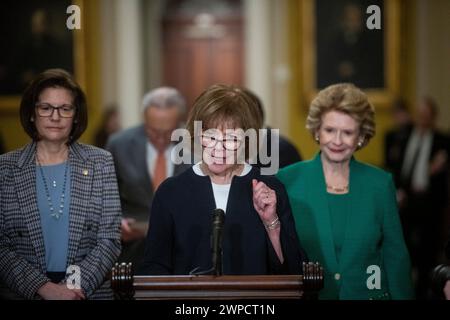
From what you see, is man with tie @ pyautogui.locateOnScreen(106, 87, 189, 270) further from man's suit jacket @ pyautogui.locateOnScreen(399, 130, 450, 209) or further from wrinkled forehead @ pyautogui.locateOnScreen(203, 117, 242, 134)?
man's suit jacket @ pyautogui.locateOnScreen(399, 130, 450, 209)

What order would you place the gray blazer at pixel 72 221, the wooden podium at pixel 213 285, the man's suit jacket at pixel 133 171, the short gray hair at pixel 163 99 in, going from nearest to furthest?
the wooden podium at pixel 213 285, the gray blazer at pixel 72 221, the man's suit jacket at pixel 133 171, the short gray hair at pixel 163 99

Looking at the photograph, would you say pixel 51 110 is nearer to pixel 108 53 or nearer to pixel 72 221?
pixel 72 221

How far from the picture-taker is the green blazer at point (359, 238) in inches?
118

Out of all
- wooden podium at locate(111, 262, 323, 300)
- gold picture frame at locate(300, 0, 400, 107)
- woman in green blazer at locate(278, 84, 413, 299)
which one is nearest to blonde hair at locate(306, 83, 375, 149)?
woman in green blazer at locate(278, 84, 413, 299)

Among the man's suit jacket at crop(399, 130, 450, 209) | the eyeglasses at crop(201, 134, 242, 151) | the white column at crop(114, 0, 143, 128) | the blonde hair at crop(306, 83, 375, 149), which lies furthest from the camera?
the white column at crop(114, 0, 143, 128)

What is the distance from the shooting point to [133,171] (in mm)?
3908

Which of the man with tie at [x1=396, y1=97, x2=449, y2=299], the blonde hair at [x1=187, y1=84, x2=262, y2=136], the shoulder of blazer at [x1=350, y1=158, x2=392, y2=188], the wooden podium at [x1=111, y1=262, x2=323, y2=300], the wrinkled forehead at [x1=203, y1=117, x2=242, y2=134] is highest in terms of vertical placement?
the blonde hair at [x1=187, y1=84, x2=262, y2=136]

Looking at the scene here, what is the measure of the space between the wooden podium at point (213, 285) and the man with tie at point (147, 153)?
0.92 meters

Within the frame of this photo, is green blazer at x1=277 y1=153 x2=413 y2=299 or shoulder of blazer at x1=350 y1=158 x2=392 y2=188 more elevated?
shoulder of blazer at x1=350 y1=158 x2=392 y2=188

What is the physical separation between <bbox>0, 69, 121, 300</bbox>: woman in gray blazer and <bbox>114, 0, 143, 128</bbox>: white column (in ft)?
20.7

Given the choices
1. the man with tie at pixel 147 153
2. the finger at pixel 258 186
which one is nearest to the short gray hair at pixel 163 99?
the man with tie at pixel 147 153

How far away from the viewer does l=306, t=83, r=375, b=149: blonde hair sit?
296 centimetres

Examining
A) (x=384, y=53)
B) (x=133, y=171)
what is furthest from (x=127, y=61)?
(x=133, y=171)

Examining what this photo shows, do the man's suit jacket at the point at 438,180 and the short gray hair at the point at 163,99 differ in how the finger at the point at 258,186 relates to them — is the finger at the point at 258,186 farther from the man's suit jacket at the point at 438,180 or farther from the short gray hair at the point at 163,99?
the man's suit jacket at the point at 438,180
